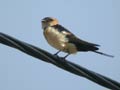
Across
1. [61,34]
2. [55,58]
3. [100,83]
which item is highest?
[61,34]

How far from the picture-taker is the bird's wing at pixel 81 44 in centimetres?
415

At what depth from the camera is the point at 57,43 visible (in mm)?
4477

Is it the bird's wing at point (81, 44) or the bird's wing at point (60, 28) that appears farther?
the bird's wing at point (60, 28)

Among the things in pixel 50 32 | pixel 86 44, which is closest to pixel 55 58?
pixel 86 44

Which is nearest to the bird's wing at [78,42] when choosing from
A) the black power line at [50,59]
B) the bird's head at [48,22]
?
the bird's head at [48,22]

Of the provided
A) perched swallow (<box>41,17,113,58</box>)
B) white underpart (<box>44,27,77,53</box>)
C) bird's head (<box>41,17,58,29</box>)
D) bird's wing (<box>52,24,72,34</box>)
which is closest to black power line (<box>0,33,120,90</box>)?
perched swallow (<box>41,17,113,58</box>)

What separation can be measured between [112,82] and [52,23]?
2207 millimetres

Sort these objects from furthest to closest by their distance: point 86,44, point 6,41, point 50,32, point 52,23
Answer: point 52,23 → point 50,32 → point 86,44 → point 6,41

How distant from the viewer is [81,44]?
439 centimetres

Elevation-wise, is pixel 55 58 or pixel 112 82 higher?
pixel 55 58

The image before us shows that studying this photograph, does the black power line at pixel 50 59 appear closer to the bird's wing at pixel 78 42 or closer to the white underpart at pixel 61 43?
the bird's wing at pixel 78 42

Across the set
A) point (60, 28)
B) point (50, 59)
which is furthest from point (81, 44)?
point (50, 59)

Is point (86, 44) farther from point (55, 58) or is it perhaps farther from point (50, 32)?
point (55, 58)

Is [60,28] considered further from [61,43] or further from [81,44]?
[81,44]
